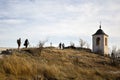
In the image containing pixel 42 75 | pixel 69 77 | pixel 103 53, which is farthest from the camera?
pixel 103 53

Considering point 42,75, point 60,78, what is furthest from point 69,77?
point 42,75

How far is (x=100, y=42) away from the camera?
46.5 meters

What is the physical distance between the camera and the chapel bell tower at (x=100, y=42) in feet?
152

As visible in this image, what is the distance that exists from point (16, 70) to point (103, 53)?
35.9 metres

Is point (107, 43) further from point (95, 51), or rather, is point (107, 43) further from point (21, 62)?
point (21, 62)

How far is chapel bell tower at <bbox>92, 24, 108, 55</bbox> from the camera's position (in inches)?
1827

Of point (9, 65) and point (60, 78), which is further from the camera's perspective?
point (60, 78)

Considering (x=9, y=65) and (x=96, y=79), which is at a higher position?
(x=9, y=65)

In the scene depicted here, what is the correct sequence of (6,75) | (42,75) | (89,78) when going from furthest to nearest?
(89,78), (42,75), (6,75)

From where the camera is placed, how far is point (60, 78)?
12.5 metres

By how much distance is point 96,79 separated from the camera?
46.9ft

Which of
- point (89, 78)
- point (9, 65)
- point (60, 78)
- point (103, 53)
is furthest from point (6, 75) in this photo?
point (103, 53)

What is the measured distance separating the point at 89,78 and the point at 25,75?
4.06m

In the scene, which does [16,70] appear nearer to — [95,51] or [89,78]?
[89,78]
